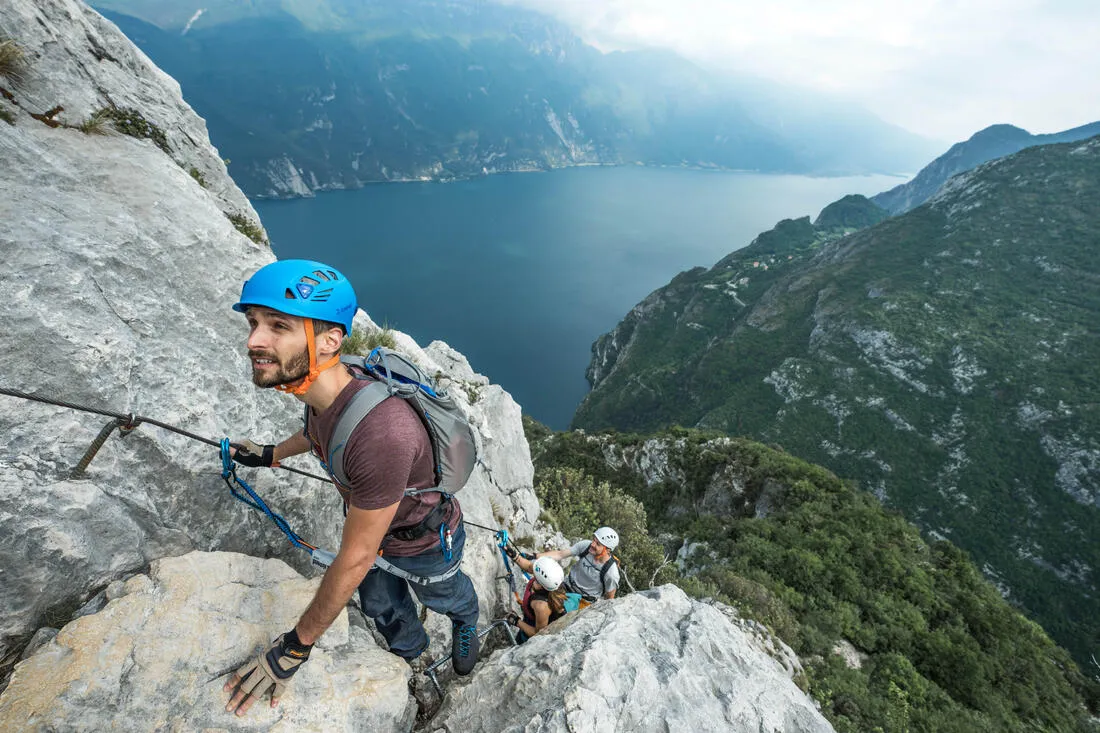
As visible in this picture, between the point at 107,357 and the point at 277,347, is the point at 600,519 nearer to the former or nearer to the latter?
the point at 107,357

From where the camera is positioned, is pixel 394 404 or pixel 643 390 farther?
pixel 643 390

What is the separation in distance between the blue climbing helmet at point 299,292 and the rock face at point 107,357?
9.82 feet

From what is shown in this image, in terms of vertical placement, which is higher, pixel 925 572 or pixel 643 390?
pixel 925 572

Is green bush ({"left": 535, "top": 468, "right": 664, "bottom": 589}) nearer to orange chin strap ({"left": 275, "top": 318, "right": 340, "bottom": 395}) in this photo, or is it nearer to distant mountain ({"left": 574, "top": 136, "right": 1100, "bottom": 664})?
orange chin strap ({"left": 275, "top": 318, "right": 340, "bottom": 395})

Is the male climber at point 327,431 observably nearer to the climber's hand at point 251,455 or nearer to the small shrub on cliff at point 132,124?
the climber's hand at point 251,455

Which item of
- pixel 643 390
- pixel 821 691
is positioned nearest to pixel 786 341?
pixel 643 390

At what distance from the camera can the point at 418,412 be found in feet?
11.3

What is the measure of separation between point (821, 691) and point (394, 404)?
12.9 m

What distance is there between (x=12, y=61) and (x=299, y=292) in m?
8.10

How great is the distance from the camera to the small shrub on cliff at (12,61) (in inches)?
256

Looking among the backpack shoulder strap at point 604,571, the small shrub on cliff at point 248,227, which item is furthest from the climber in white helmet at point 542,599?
the small shrub on cliff at point 248,227

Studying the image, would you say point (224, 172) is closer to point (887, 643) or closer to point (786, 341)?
point (887, 643)

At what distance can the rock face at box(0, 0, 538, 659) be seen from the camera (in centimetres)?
408

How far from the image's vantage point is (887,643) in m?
15.0
